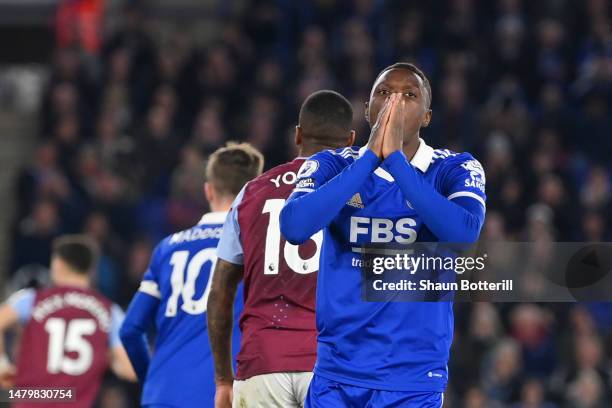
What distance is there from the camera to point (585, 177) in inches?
521

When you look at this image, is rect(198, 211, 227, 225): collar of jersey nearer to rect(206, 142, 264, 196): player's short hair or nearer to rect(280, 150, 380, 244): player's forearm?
rect(206, 142, 264, 196): player's short hair

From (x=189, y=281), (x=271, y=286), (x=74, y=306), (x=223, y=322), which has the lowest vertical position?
(x=223, y=322)

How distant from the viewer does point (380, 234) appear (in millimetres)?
4188

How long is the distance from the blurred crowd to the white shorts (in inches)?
234

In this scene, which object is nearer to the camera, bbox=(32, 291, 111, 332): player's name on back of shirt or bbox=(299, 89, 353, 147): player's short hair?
bbox=(299, 89, 353, 147): player's short hair

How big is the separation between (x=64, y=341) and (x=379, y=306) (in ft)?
10.6

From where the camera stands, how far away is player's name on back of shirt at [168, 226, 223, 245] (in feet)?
19.5

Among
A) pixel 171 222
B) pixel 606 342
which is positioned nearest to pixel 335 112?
pixel 606 342

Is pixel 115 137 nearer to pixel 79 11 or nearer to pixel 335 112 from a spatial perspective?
pixel 79 11

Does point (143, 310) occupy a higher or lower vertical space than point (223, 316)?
higher

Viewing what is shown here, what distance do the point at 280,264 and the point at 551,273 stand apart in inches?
49.7

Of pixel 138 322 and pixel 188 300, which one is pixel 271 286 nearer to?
pixel 188 300

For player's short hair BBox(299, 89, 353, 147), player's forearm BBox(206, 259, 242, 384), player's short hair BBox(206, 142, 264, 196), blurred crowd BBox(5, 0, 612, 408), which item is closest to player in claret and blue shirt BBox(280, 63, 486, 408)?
player's short hair BBox(299, 89, 353, 147)

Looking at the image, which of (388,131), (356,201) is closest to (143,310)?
(356,201)
